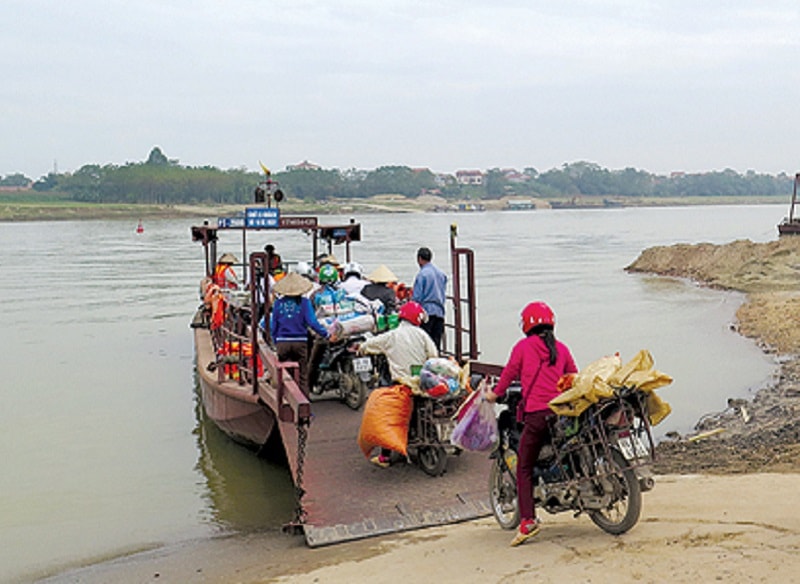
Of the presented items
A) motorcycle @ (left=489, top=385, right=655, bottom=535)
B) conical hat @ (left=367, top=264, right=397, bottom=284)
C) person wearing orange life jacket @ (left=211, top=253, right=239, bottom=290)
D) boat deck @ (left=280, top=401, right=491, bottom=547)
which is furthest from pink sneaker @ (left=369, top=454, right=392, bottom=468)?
person wearing orange life jacket @ (left=211, top=253, right=239, bottom=290)

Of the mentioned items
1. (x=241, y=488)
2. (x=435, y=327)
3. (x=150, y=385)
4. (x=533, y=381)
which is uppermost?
(x=533, y=381)

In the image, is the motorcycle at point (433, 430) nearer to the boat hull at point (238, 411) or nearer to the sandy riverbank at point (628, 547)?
the sandy riverbank at point (628, 547)

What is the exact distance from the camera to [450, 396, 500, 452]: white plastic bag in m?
5.57

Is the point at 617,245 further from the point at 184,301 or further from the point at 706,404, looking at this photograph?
the point at 706,404

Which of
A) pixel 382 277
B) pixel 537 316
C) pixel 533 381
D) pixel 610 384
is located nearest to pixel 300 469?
pixel 533 381

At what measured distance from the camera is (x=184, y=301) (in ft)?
84.7

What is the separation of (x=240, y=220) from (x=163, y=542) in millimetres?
4279

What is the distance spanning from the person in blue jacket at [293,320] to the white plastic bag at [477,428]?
114 inches

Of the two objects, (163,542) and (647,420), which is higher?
(647,420)

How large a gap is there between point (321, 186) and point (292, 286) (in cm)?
11956

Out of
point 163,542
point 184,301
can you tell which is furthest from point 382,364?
point 184,301

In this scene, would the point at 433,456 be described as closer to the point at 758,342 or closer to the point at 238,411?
the point at 238,411

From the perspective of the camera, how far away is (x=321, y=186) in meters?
126

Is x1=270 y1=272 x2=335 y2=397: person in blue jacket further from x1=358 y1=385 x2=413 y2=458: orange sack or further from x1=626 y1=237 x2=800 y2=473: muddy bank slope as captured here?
x1=626 y1=237 x2=800 y2=473: muddy bank slope
